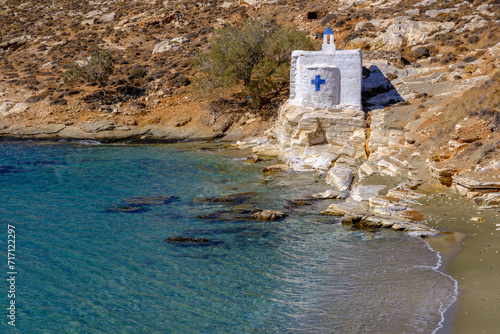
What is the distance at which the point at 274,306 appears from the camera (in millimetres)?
10023

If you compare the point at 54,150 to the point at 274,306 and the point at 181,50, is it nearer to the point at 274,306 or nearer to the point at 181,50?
the point at 181,50

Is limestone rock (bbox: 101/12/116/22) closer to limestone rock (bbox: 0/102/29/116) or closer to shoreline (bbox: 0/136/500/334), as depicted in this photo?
limestone rock (bbox: 0/102/29/116)

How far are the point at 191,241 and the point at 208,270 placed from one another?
2216 millimetres

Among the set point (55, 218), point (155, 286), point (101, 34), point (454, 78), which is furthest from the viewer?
point (101, 34)

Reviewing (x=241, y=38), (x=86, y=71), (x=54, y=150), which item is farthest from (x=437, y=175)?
(x=86, y=71)

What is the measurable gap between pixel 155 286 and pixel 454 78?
23705mm

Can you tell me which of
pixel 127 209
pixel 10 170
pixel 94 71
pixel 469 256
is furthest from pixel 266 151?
pixel 94 71

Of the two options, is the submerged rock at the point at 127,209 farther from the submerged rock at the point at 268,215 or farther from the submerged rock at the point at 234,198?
the submerged rock at the point at 268,215

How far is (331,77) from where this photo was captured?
84.1 feet

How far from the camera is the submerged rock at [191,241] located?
13820 mm

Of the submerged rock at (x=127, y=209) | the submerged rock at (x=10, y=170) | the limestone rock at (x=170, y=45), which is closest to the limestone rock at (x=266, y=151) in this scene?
the submerged rock at (x=127, y=209)

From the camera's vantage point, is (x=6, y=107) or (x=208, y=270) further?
(x=6, y=107)

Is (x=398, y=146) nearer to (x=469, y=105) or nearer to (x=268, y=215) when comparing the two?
(x=469, y=105)

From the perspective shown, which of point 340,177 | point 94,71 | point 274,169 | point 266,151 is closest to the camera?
point 340,177
